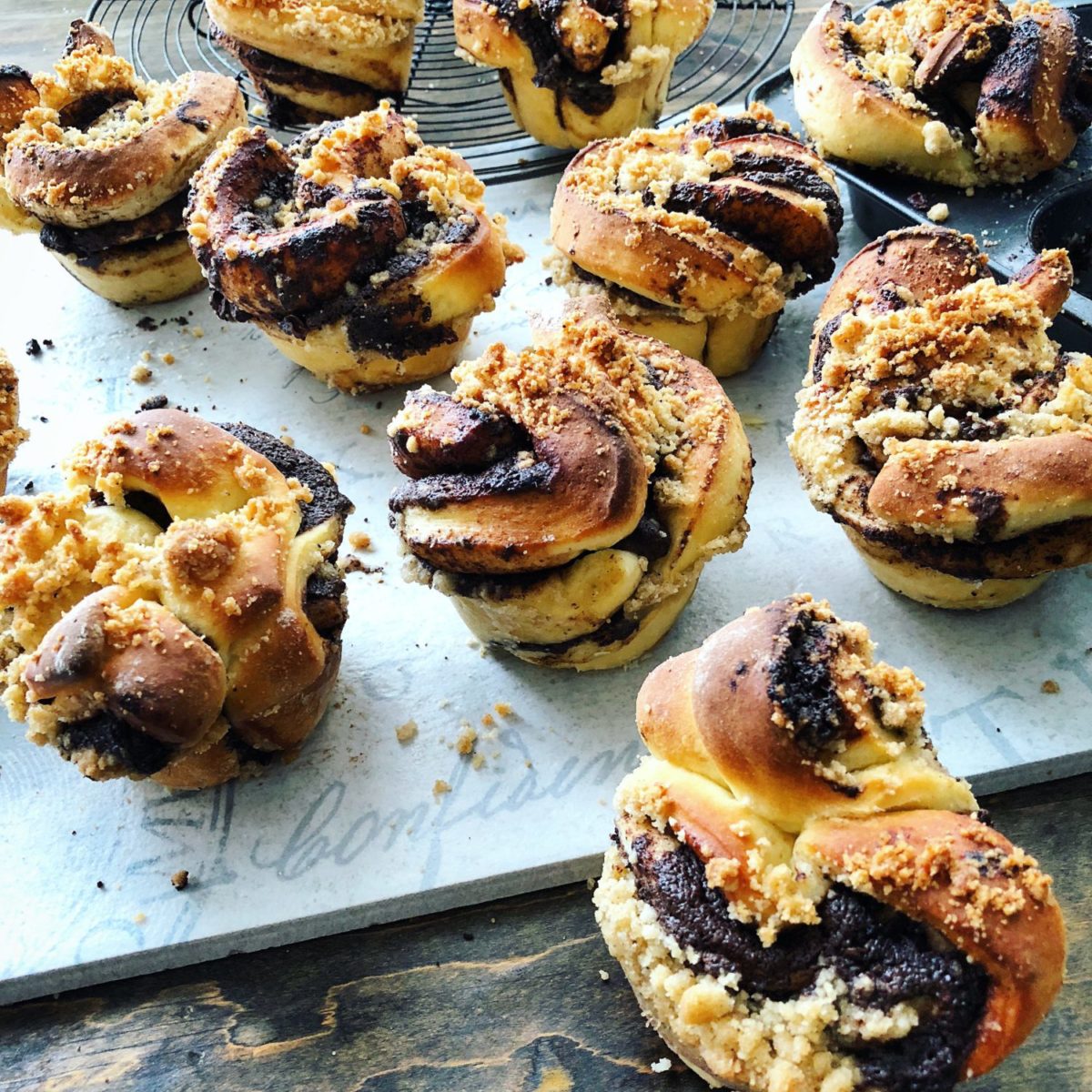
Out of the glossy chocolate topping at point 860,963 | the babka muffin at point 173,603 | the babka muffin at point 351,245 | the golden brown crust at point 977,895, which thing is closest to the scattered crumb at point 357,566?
the babka muffin at point 173,603

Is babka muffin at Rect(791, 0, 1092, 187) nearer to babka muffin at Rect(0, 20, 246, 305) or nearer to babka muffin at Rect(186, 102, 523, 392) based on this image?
babka muffin at Rect(186, 102, 523, 392)

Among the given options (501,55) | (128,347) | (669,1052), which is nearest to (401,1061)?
(669,1052)

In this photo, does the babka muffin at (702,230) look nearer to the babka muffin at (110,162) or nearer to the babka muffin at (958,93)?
the babka muffin at (958,93)

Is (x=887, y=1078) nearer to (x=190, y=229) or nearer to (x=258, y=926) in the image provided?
(x=258, y=926)

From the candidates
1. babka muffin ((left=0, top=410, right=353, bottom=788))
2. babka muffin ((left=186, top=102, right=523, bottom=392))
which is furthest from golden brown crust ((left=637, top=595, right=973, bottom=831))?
babka muffin ((left=186, top=102, right=523, bottom=392))

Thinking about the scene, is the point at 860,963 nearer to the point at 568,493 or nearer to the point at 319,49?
the point at 568,493

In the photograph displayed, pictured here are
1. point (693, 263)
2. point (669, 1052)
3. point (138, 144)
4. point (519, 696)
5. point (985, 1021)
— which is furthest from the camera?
point (138, 144)
